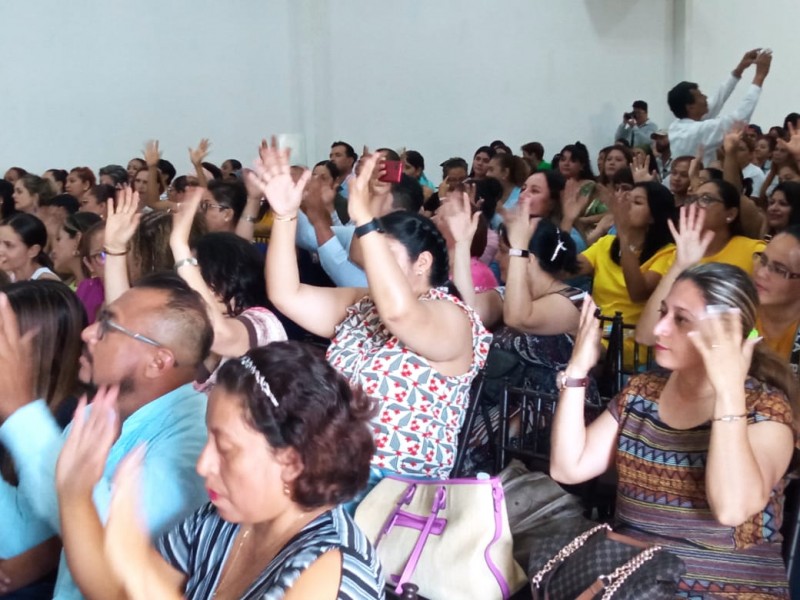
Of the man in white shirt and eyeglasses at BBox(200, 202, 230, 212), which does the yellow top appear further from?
the man in white shirt

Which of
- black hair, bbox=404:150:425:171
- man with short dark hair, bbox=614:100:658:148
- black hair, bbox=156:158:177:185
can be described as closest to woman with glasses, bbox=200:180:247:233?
black hair, bbox=404:150:425:171

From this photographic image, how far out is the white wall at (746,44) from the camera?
912 centimetres

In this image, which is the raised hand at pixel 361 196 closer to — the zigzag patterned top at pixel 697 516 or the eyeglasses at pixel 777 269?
the zigzag patterned top at pixel 697 516

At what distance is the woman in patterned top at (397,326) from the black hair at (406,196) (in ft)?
3.73

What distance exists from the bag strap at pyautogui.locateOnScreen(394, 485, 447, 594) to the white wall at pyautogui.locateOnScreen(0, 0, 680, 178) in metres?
6.76

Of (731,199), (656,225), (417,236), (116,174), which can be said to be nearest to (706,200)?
(731,199)

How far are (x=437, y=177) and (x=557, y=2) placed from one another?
222 centimetres

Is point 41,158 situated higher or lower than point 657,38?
lower

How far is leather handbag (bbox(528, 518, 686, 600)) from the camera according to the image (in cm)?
149

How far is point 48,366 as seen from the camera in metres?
1.85

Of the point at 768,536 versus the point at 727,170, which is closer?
the point at 768,536

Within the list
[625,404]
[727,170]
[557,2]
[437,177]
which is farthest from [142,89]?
[625,404]

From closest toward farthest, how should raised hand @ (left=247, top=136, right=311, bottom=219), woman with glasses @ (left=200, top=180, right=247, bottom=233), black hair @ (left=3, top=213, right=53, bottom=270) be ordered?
raised hand @ (left=247, top=136, right=311, bottom=219), black hair @ (left=3, top=213, right=53, bottom=270), woman with glasses @ (left=200, top=180, right=247, bottom=233)

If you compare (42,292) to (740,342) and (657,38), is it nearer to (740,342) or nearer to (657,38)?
(740,342)
